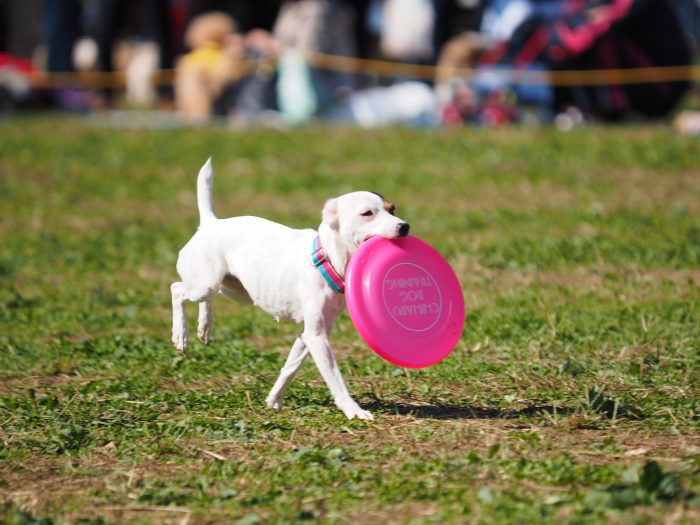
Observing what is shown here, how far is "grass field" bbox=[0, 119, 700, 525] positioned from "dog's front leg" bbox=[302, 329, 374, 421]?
0.28 feet

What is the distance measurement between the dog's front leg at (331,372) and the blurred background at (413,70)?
11.2 metres

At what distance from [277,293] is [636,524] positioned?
246 cm

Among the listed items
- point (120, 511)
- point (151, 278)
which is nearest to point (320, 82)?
point (151, 278)

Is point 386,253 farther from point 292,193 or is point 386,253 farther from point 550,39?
point 550,39

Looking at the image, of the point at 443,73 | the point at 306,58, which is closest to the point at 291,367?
the point at 443,73

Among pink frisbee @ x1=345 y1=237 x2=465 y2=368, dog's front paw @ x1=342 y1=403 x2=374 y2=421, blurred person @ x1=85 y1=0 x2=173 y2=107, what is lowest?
dog's front paw @ x1=342 y1=403 x2=374 y2=421

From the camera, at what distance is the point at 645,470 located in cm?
502

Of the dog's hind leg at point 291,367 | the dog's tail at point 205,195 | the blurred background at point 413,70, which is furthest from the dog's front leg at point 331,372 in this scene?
the blurred background at point 413,70

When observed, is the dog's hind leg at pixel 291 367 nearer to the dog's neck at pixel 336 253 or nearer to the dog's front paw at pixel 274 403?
the dog's front paw at pixel 274 403

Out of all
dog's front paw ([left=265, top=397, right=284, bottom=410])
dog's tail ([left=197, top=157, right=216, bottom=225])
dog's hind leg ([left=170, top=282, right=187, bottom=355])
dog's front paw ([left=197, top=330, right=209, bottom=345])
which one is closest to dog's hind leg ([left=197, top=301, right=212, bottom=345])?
dog's front paw ([left=197, top=330, right=209, bottom=345])

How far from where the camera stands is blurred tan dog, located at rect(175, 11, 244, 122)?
727 inches

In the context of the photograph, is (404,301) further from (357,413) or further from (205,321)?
(205,321)

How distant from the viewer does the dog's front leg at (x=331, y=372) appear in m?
6.18

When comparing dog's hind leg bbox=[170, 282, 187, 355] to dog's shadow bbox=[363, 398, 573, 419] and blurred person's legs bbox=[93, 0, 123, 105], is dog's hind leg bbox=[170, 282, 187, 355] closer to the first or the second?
dog's shadow bbox=[363, 398, 573, 419]
